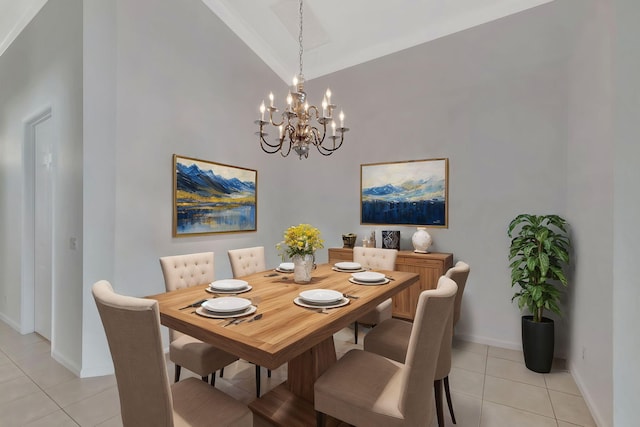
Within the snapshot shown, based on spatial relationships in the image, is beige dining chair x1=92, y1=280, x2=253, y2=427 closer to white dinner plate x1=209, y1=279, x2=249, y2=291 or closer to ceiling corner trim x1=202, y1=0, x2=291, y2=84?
white dinner plate x1=209, y1=279, x2=249, y2=291

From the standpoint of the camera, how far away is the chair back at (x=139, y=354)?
3.45 ft

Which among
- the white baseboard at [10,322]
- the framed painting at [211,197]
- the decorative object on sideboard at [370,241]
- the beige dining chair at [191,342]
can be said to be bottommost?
the white baseboard at [10,322]

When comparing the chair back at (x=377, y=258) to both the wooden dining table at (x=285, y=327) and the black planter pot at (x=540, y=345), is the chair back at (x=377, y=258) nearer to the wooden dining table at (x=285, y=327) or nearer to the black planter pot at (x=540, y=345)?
the wooden dining table at (x=285, y=327)

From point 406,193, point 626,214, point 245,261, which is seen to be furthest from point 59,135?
point 626,214

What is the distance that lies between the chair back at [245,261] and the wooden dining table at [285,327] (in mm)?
394

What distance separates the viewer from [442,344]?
176cm

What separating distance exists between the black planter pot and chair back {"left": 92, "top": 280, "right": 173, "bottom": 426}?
9.61ft

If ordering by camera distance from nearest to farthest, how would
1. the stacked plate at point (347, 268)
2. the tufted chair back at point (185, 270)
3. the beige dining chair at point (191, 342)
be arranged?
the beige dining chair at point (191, 342)
the tufted chair back at point (185, 270)
the stacked plate at point (347, 268)

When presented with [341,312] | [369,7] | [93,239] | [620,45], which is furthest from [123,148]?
[620,45]

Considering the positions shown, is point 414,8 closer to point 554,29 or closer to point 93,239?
point 554,29

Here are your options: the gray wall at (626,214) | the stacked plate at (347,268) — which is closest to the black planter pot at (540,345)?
the gray wall at (626,214)

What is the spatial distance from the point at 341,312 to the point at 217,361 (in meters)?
0.97

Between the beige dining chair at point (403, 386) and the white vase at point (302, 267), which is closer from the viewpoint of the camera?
the beige dining chair at point (403, 386)

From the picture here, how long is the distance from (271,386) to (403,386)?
154cm
